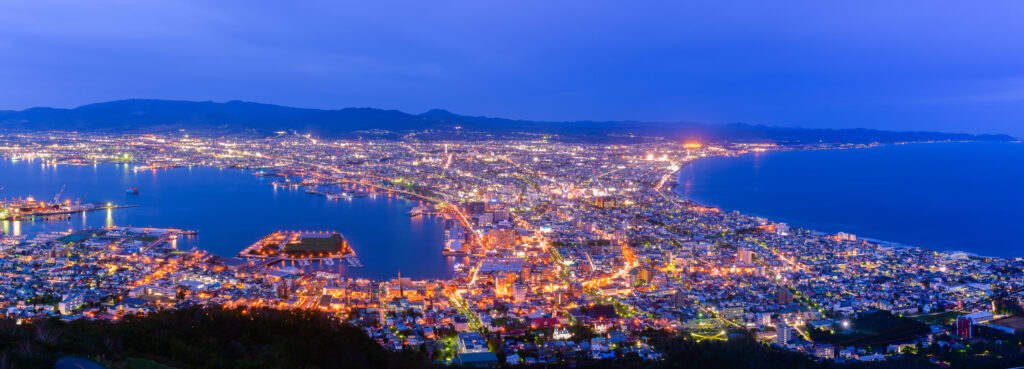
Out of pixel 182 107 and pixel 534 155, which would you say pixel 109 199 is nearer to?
pixel 534 155

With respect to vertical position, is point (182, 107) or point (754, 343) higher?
point (182, 107)

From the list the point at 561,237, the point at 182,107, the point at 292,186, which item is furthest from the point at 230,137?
the point at 561,237

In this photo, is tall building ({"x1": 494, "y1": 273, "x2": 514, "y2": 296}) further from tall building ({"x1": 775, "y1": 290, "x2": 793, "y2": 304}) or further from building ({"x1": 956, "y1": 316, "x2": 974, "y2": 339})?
building ({"x1": 956, "y1": 316, "x2": 974, "y2": 339})

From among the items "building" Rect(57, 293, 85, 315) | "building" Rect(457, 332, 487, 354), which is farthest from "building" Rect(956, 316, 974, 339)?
"building" Rect(57, 293, 85, 315)

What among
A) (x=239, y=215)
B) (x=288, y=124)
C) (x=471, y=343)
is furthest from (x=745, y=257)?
(x=288, y=124)

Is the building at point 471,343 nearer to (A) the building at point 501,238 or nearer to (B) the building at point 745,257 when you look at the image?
(A) the building at point 501,238

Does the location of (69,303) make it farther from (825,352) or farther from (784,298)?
(784,298)
